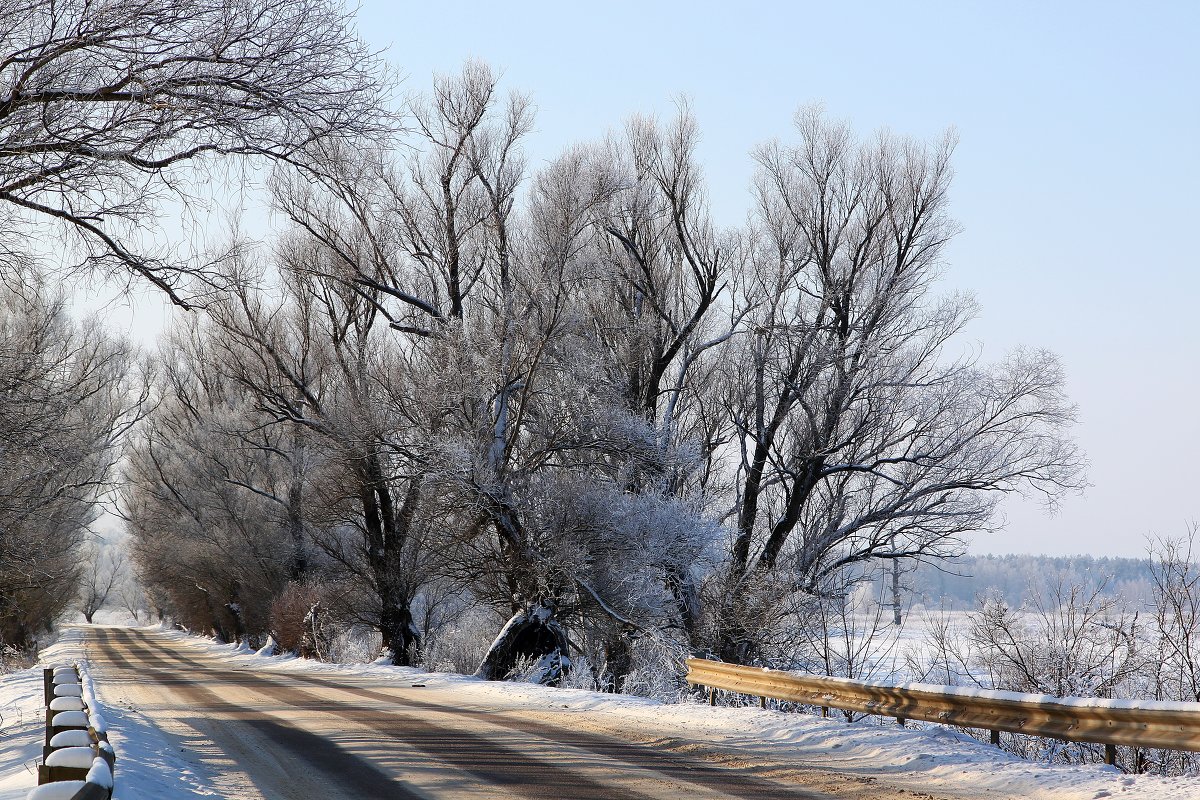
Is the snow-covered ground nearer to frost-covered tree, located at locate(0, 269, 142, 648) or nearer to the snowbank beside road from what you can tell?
the snowbank beside road

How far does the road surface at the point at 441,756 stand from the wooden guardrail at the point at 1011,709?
172 cm

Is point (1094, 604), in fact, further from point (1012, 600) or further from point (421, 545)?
point (421, 545)

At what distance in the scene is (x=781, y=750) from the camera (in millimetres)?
10500

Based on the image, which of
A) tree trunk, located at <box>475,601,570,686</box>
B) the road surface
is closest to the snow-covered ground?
the road surface

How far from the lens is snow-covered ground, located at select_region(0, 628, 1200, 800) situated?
8023 mm

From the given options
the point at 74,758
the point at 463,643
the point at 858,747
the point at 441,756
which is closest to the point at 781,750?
the point at 858,747

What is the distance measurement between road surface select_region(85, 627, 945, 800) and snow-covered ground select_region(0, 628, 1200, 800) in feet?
0.83

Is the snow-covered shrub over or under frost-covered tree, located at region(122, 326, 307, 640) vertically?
under

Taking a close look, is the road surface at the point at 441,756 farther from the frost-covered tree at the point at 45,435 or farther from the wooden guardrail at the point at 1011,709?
the frost-covered tree at the point at 45,435

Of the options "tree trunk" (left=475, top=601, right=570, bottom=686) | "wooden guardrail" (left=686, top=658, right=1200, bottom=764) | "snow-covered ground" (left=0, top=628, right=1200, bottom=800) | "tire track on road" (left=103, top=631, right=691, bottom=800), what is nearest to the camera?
"wooden guardrail" (left=686, top=658, right=1200, bottom=764)

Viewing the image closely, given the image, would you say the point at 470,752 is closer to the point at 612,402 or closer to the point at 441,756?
A: the point at 441,756

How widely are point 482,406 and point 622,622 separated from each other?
6.31 metres

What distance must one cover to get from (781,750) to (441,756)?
371 cm

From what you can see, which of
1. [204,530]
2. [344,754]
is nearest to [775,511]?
[344,754]
